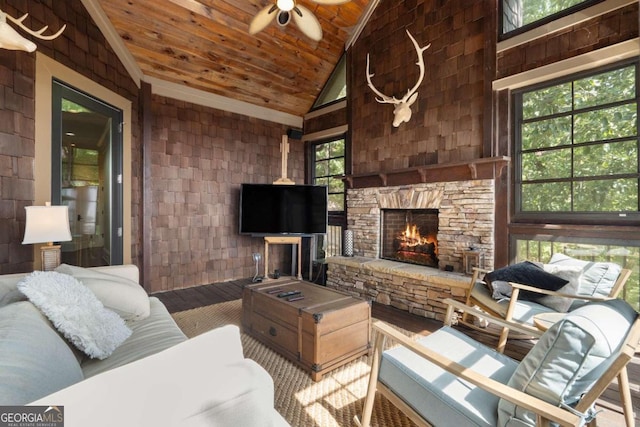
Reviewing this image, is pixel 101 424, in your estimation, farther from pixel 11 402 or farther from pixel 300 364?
pixel 300 364

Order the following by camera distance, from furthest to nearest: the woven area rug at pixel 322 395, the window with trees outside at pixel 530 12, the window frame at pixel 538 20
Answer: the window with trees outside at pixel 530 12
the window frame at pixel 538 20
the woven area rug at pixel 322 395

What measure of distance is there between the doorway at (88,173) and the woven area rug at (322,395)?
1.97 meters

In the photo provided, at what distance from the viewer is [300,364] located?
7.11 feet

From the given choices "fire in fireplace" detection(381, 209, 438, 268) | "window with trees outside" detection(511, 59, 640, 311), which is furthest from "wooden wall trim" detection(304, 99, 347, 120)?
"window with trees outside" detection(511, 59, 640, 311)

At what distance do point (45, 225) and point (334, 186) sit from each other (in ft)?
12.5

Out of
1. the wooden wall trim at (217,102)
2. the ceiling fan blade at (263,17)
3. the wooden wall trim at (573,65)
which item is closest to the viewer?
the wooden wall trim at (573,65)

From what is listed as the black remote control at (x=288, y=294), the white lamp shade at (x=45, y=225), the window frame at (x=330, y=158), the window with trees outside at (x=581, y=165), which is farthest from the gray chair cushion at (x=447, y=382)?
the window frame at (x=330, y=158)

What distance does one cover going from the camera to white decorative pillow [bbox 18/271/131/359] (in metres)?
1.30

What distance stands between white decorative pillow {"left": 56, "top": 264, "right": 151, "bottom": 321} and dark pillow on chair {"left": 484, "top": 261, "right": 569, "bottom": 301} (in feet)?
8.86

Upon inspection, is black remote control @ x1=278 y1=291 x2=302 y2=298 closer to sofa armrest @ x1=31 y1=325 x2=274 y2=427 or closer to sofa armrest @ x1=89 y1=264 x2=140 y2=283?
sofa armrest @ x1=89 y1=264 x2=140 y2=283

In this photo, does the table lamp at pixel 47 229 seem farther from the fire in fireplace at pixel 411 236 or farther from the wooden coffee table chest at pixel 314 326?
the fire in fireplace at pixel 411 236

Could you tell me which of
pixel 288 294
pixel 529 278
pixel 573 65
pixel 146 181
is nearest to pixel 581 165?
pixel 573 65

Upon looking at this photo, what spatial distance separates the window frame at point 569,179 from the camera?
246 centimetres

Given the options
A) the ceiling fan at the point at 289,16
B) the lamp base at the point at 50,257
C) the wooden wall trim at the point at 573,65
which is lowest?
the lamp base at the point at 50,257
